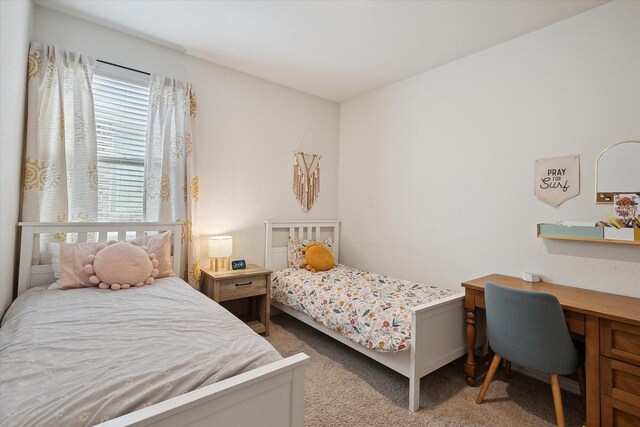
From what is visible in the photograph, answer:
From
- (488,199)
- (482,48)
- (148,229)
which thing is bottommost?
(148,229)

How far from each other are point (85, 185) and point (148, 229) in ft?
1.78

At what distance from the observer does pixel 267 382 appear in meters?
1.13

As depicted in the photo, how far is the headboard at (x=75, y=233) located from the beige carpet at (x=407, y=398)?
4.76 feet

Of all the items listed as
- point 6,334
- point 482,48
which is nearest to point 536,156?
point 482,48

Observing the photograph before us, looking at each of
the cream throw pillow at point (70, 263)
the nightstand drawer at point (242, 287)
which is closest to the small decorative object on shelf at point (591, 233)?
the nightstand drawer at point (242, 287)

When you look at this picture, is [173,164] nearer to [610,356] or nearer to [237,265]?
[237,265]

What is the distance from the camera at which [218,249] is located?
2.84 meters

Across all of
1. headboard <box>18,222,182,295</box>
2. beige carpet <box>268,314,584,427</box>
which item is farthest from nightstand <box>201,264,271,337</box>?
beige carpet <box>268,314,584,427</box>

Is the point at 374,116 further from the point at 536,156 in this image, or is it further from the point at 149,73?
the point at 149,73

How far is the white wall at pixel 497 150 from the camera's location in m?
2.03

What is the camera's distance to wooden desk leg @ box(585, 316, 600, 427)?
1.62 meters

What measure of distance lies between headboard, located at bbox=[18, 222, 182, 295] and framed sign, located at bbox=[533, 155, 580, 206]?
2906mm

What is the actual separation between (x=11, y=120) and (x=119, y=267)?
105 cm

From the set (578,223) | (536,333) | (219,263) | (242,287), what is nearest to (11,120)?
(219,263)
